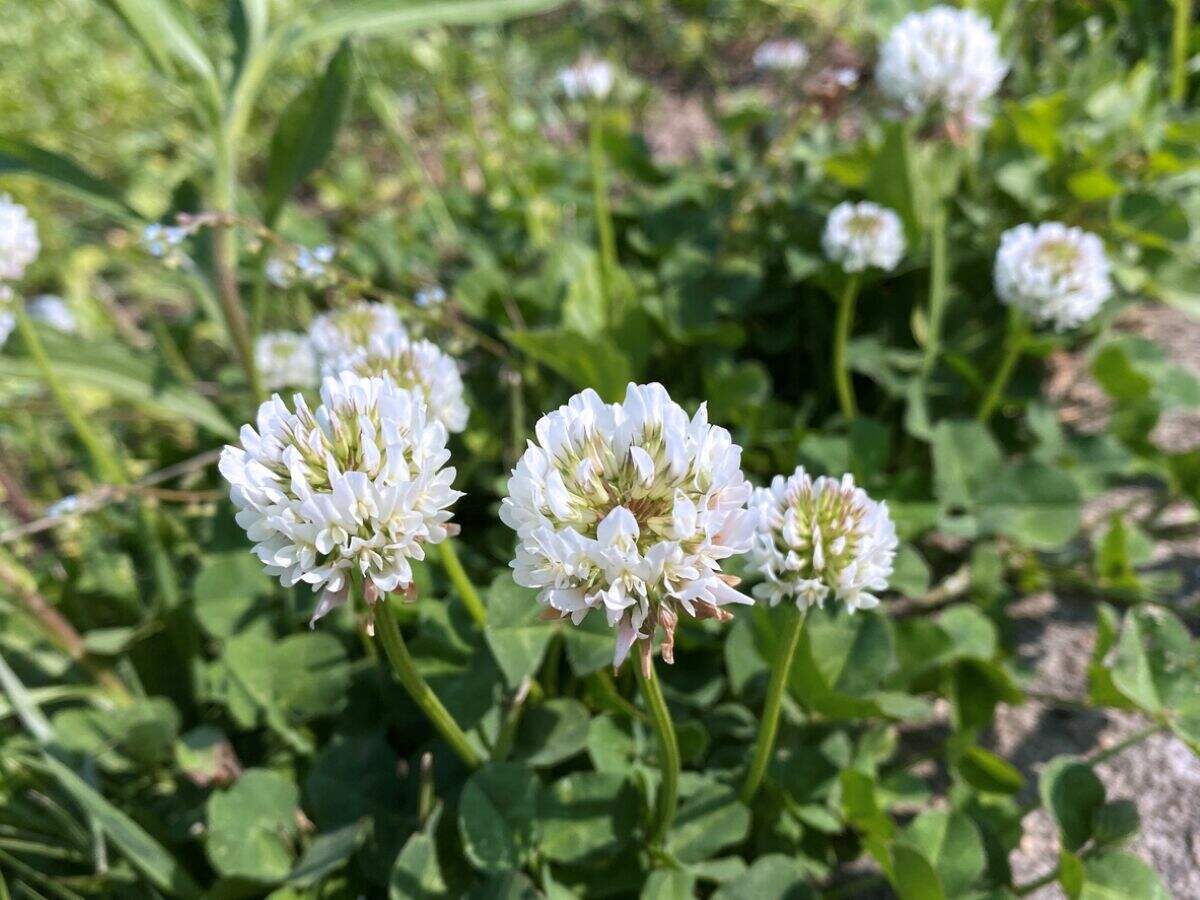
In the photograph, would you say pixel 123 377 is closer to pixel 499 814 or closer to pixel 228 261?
pixel 228 261

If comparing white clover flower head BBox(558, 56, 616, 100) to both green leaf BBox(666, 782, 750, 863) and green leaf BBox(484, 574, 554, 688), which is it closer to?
green leaf BBox(484, 574, 554, 688)

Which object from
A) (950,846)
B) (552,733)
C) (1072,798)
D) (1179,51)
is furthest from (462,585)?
(1179,51)

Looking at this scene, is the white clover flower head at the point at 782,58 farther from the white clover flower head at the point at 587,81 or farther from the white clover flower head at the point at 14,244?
the white clover flower head at the point at 14,244

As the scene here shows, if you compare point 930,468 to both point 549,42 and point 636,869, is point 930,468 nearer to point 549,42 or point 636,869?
point 636,869

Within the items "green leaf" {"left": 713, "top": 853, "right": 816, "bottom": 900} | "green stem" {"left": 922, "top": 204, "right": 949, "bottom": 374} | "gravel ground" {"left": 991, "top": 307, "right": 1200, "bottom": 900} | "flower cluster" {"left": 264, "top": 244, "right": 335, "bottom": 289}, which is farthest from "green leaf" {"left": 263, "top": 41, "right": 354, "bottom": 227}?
"gravel ground" {"left": 991, "top": 307, "right": 1200, "bottom": 900}

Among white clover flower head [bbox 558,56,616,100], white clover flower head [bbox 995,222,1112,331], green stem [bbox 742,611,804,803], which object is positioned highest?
white clover flower head [bbox 558,56,616,100]

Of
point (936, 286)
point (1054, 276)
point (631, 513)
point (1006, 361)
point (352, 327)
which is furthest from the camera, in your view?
Answer: point (936, 286)
